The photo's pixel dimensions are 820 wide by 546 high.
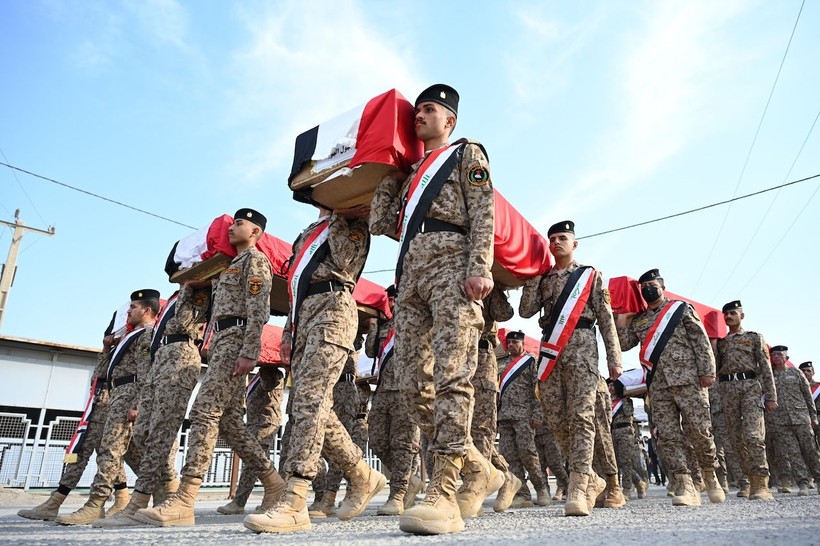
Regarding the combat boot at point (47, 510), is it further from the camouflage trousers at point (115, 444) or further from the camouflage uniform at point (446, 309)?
the camouflage uniform at point (446, 309)

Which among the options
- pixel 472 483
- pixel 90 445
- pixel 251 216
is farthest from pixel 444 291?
pixel 90 445

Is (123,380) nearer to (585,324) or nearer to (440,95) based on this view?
(440,95)

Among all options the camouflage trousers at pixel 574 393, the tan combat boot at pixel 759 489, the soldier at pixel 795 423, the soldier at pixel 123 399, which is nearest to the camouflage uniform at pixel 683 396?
the tan combat boot at pixel 759 489

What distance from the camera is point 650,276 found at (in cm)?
599

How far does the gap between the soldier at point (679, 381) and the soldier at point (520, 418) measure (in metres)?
1.42

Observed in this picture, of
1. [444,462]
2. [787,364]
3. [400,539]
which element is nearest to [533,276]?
[444,462]

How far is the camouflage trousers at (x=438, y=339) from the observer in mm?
2605

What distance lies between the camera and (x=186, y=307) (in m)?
4.79

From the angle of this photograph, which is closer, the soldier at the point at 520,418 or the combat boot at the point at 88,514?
the combat boot at the point at 88,514

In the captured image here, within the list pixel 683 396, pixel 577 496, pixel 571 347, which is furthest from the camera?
pixel 683 396

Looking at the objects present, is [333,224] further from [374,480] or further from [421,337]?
[374,480]

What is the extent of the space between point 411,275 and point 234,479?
871 cm

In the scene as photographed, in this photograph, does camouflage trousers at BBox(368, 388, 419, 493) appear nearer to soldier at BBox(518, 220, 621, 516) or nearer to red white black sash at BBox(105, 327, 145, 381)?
soldier at BBox(518, 220, 621, 516)

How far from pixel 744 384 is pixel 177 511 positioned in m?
6.39
